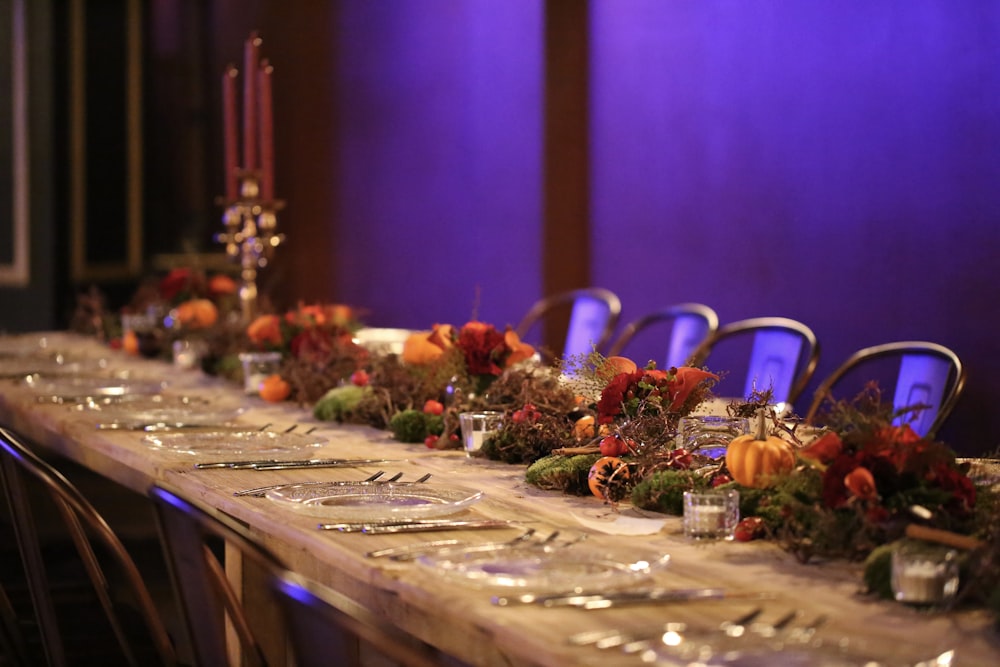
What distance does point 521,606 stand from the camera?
1287mm

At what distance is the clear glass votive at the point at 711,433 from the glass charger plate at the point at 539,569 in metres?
0.44

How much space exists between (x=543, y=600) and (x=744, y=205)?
3.74 m

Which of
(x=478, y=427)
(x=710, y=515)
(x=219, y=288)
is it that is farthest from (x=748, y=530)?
(x=219, y=288)

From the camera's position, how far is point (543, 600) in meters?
1.29

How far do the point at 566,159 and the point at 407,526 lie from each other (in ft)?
13.9

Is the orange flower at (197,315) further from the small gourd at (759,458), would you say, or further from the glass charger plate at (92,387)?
the small gourd at (759,458)

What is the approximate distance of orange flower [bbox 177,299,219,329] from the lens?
4281 mm

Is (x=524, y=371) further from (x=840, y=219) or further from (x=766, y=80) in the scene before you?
(x=766, y=80)

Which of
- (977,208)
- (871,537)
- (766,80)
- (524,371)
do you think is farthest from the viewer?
(766,80)

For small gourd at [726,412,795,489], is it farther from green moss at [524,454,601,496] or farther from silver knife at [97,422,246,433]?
silver knife at [97,422,246,433]

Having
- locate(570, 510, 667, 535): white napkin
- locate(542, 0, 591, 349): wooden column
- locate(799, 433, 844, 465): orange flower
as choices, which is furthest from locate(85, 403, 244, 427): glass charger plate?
locate(542, 0, 591, 349): wooden column

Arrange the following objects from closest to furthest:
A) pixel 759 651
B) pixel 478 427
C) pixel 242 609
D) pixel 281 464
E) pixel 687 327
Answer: pixel 759 651 → pixel 242 609 → pixel 281 464 → pixel 478 427 → pixel 687 327


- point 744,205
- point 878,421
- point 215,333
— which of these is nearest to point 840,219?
point 744,205

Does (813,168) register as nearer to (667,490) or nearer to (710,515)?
(667,490)
